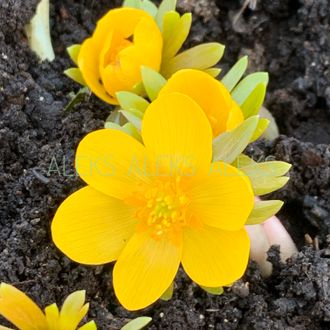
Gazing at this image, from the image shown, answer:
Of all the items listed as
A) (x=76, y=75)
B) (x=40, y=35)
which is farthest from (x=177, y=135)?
(x=40, y=35)

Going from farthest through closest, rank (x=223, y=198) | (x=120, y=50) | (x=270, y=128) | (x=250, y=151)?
(x=270, y=128)
(x=250, y=151)
(x=120, y=50)
(x=223, y=198)

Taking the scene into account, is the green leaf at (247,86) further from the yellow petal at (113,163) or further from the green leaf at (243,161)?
the yellow petal at (113,163)

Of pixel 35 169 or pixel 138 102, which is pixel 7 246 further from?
pixel 138 102

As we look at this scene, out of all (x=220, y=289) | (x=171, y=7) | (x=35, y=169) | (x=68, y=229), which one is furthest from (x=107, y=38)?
(x=220, y=289)

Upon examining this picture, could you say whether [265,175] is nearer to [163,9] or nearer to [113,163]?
[113,163]

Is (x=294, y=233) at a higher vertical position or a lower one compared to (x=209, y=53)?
lower

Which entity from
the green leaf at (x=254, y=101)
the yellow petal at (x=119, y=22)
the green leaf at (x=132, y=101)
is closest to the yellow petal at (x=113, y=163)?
the green leaf at (x=132, y=101)
